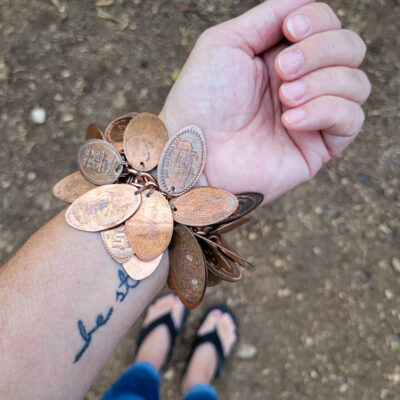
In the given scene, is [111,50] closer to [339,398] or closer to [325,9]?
[325,9]

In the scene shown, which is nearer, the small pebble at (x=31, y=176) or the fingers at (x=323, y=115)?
the fingers at (x=323, y=115)

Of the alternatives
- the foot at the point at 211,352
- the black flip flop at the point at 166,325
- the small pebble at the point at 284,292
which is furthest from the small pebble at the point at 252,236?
the black flip flop at the point at 166,325

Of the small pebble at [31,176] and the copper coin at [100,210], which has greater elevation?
the copper coin at [100,210]

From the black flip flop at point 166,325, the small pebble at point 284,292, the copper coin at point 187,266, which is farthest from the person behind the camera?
the black flip flop at point 166,325

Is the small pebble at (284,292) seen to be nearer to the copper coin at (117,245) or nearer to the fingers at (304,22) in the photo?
the copper coin at (117,245)

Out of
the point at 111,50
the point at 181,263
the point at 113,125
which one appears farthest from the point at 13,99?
the point at 181,263

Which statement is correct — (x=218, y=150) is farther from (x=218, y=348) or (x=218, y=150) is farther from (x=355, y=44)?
(x=218, y=348)
